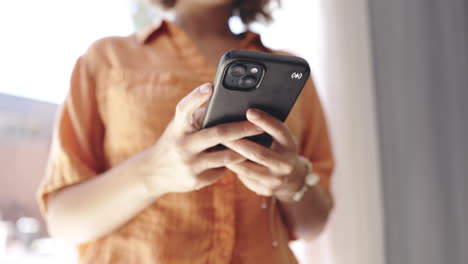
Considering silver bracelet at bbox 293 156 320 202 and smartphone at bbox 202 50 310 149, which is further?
silver bracelet at bbox 293 156 320 202

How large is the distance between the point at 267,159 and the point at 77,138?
226 mm

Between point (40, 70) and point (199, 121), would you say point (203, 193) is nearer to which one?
point (199, 121)

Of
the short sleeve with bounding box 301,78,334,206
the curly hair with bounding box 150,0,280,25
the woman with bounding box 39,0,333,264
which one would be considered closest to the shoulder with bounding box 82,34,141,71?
the woman with bounding box 39,0,333,264

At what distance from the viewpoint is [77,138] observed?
0.43 meters

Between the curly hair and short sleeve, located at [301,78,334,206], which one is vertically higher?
the curly hair

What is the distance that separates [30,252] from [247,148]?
1.34 feet

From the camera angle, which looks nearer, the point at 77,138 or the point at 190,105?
the point at 190,105

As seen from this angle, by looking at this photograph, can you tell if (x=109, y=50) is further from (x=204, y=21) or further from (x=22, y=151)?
(x=22, y=151)

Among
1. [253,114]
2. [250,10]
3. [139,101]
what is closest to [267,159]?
[253,114]

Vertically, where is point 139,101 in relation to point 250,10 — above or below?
below

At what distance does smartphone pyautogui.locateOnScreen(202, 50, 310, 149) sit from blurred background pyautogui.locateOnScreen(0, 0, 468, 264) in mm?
182

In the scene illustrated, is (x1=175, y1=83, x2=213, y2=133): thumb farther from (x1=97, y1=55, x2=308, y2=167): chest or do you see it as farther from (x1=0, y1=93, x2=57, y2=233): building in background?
(x1=0, y1=93, x2=57, y2=233): building in background

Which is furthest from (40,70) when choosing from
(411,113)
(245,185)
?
(411,113)

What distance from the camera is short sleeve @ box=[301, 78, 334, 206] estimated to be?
0.52 meters
